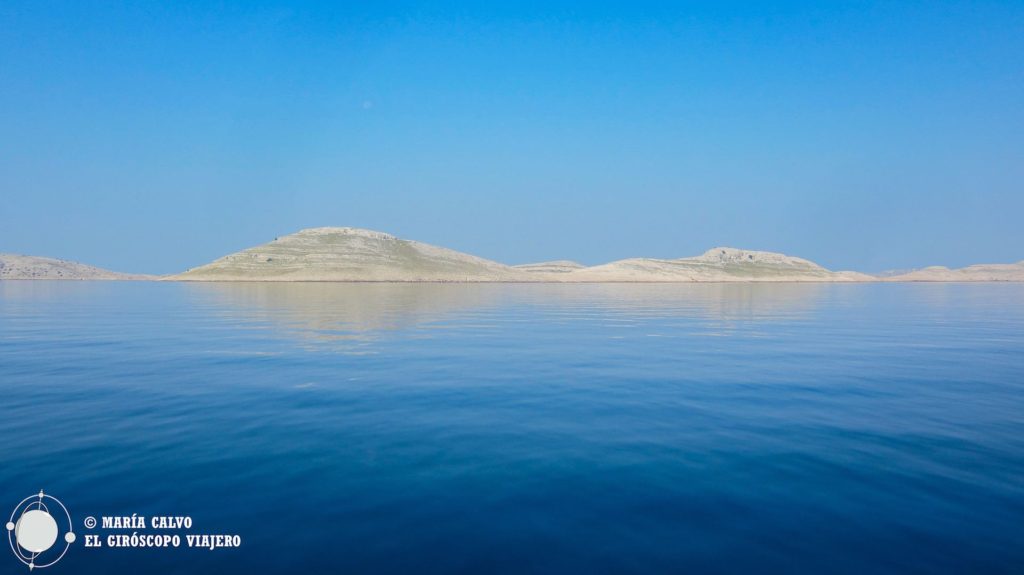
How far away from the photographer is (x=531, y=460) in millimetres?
11969

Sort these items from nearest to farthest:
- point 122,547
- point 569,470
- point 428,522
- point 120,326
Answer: point 122,547 < point 428,522 < point 569,470 < point 120,326

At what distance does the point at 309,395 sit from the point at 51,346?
73.4ft

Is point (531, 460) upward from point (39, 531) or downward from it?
upward

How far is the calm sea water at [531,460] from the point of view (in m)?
8.05

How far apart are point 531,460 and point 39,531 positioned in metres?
8.33

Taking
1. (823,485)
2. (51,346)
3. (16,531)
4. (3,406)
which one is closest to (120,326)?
(51,346)

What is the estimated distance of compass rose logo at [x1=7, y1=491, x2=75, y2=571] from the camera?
8.03 meters

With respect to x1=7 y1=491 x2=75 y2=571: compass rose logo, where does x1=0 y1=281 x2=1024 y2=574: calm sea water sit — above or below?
above

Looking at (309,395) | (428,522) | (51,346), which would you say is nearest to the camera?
(428,522)

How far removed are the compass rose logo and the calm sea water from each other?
222 millimetres

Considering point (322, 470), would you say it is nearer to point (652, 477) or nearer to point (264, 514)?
point (264, 514)

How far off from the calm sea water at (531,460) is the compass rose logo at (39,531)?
0.22m

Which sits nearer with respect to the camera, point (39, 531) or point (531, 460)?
point (39, 531)

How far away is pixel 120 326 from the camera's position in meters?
43.4
